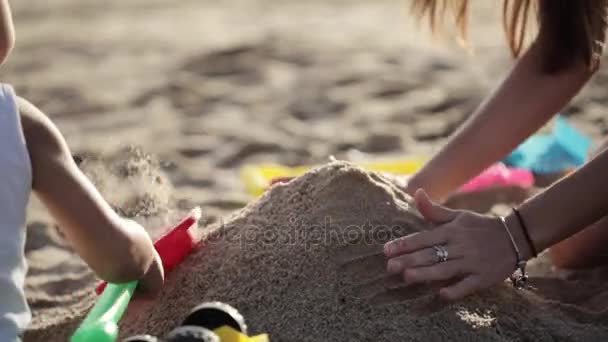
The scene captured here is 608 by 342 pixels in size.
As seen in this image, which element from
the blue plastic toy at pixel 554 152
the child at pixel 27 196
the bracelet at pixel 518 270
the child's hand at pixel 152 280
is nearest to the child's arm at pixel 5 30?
the child at pixel 27 196

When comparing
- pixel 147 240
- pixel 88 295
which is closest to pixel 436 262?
pixel 147 240

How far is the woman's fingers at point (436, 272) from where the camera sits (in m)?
1.35

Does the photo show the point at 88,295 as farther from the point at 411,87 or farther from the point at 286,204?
the point at 411,87

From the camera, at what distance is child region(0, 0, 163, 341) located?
1.10 metres

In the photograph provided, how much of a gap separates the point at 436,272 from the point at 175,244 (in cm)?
40

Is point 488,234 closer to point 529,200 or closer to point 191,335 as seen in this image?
point 529,200

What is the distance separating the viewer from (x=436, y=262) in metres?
1.36

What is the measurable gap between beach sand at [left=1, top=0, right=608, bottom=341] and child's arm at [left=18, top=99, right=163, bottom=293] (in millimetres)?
189

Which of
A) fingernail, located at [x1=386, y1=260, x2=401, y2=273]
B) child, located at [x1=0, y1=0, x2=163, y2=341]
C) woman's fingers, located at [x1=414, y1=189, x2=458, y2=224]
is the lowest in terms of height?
fingernail, located at [x1=386, y1=260, x2=401, y2=273]

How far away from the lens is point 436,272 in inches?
53.1

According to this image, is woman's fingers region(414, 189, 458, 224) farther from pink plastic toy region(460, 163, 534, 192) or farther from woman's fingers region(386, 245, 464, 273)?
pink plastic toy region(460, 163, 534, 192)

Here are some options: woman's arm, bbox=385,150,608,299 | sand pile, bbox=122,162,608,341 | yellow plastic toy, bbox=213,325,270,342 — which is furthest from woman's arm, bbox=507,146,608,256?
yellow plastic toy, bbox=213,325,270,342

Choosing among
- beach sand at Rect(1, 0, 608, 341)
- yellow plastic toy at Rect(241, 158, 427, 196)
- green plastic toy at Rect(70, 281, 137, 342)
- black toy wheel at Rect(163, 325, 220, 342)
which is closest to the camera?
black toy wheel at Rect(163, 325, 220, 342)

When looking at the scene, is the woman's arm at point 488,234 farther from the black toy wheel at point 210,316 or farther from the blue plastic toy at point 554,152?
the blue plastic toy at point 554,152
